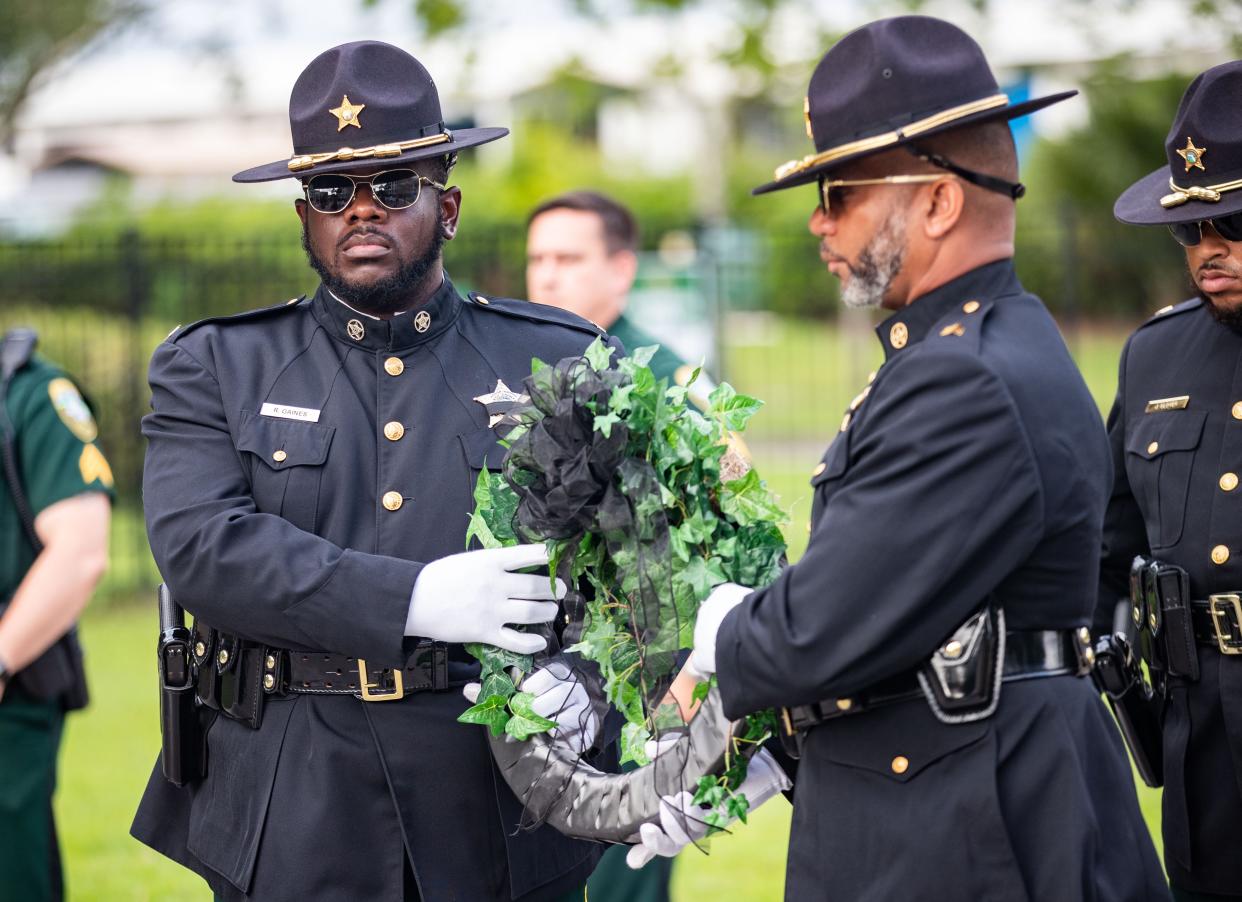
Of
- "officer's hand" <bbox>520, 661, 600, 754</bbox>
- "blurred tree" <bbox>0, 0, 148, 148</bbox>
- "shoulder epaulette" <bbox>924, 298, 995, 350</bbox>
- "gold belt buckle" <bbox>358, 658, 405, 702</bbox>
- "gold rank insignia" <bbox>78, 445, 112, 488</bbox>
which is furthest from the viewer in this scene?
"blurred tree" <bbox>0, 0, 148, 148</bbox>

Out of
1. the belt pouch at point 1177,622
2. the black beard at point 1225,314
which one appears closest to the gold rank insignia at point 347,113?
the black beard at point 1225,314

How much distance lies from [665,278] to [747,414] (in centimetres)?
902

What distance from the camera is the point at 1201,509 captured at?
3518 mm

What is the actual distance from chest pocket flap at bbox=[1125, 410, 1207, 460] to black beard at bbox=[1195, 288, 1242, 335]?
208mm

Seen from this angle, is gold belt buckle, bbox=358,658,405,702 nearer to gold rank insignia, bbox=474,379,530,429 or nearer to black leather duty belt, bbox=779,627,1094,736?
gold rank insignia, bbox=474,379,530,429

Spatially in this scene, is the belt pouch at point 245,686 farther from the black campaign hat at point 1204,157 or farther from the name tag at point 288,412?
the black campaign hat at point 1204,157

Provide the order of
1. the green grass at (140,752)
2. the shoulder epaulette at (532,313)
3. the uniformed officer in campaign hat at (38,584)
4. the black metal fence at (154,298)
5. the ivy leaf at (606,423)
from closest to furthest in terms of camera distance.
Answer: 1. the ivy leaf at (606,423)
2. the shoulder epaulette at (532,313)
3. the uniformed officer in campaign hat at (38,584)
4. the green grass at (140,752)
5. the black metal fence at (154,298)

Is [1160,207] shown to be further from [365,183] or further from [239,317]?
[239,317]

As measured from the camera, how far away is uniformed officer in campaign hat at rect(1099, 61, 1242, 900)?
3.40m

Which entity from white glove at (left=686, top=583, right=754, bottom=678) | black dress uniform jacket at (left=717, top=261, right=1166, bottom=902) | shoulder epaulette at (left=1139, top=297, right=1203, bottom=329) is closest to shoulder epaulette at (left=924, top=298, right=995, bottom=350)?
black dress uniform jacket at (left=717, top=261, right=1166, bottom=902)

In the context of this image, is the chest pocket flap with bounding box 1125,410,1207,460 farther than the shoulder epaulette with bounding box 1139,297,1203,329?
No

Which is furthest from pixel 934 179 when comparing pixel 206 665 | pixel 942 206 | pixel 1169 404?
pixel 206 665

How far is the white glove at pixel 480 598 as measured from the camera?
2922mm

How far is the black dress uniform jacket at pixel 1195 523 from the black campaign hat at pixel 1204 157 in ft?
1.25
